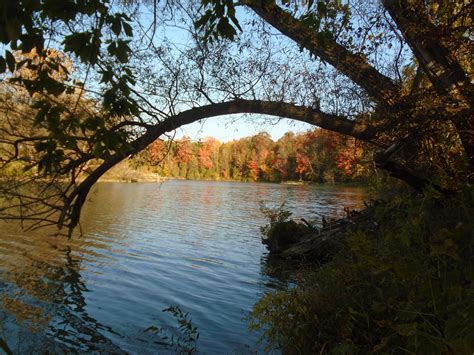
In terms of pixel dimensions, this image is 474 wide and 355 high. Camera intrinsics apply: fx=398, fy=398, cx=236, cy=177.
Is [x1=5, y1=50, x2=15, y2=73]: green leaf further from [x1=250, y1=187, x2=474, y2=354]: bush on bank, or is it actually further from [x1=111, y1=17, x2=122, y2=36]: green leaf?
[x1=250, y1=187, x2=474, y2=354]: bush on bank

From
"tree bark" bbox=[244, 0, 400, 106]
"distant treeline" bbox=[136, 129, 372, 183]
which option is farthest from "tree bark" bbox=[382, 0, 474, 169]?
"distant treeline" bbox=[136, 129, 372, 183]

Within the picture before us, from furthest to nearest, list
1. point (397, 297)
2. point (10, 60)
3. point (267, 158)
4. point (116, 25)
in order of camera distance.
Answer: point (267, 158), point (397, 297), point (116, 25), point (10, 60)

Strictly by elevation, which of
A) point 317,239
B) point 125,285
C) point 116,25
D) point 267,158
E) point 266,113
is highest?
point 267,158

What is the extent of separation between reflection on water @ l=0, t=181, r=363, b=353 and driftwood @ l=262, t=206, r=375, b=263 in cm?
87

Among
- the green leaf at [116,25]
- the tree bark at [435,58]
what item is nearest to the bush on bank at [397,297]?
the tree bark at [435,58]

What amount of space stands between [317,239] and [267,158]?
248ft

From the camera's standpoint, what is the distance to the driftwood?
1068cm

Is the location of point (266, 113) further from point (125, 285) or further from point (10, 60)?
point (125, 285)

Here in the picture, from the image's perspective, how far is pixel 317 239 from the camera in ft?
42.7

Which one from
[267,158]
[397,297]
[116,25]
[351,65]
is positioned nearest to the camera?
[116,25]

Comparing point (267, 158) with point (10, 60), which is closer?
point (10, 60)

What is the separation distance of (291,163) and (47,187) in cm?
8479

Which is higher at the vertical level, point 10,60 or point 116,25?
point 116,25

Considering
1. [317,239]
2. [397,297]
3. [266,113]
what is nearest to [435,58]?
[266,113]
